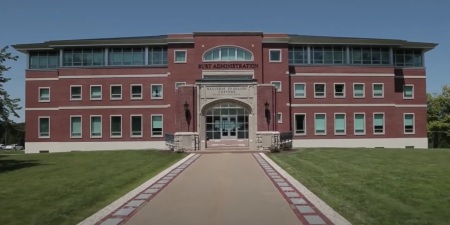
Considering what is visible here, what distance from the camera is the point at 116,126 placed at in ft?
147

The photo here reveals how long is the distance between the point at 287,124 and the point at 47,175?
29.6 metres

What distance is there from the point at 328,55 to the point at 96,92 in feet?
81.1

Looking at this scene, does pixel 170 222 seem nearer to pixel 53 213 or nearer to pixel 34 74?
pixel 53 213

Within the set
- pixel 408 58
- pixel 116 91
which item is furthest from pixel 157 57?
pixel 408 58

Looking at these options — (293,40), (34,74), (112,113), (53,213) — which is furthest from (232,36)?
(53,213)

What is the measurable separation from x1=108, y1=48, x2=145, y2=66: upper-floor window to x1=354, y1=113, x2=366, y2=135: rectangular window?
2327 cm

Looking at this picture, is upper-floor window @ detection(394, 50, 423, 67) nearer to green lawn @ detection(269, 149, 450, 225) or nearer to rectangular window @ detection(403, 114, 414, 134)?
rectangular window @ detection(403, 114, 414, 134)

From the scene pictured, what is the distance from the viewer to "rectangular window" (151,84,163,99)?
147 ft

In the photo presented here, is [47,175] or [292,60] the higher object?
[292,60]

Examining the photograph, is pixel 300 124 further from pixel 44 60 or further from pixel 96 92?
pixel 44 60

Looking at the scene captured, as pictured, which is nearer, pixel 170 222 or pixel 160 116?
pixel 170 222

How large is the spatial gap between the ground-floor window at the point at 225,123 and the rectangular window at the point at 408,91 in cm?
1803

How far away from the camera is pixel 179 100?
3309cm

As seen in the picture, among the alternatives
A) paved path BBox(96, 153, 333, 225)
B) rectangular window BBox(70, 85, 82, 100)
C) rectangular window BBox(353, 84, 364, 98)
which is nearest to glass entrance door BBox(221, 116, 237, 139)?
rectangular window BBox(353, 84, 364, 98)
